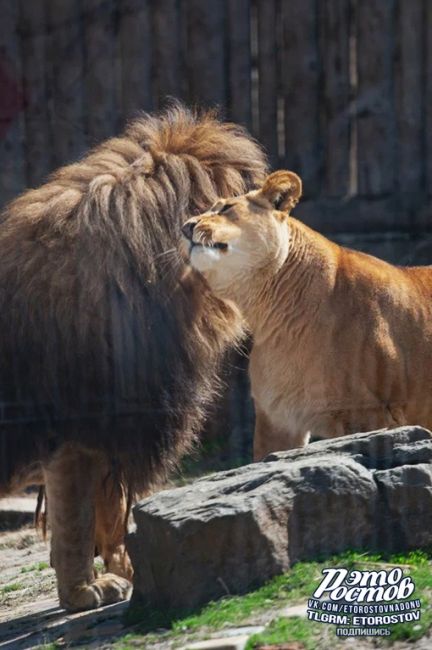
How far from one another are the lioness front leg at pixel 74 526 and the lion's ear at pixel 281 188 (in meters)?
1.31

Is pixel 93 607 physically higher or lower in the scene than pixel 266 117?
lower

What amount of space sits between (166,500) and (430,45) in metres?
4.50

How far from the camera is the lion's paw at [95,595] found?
5.65 meters

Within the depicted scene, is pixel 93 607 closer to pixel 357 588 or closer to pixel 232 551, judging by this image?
pixel 232 551

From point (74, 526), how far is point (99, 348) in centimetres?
73

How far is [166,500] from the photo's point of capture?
4.89 metres

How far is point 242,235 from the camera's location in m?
5.73

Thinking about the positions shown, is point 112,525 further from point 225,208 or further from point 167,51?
point 167,51

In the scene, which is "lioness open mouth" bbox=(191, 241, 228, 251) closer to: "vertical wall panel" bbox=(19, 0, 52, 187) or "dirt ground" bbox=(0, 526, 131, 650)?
"dirt ground" bbox=(0, 526, 131, 650)

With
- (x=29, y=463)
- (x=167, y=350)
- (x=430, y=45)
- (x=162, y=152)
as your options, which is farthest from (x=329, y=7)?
(x=29, y=463)

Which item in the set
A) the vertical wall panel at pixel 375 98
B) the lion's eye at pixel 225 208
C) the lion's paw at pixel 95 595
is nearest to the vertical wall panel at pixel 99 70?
the vertical wall panel at pixel 375 98

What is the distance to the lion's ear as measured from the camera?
581 cm

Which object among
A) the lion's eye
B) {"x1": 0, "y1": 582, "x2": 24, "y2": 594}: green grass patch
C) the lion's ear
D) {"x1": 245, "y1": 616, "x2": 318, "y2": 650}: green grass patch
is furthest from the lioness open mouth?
{"x1": 0, "y1": 582, "x2": 24, "y2": 594}: green grass patch

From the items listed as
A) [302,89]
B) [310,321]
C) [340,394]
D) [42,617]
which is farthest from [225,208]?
[302,89]
